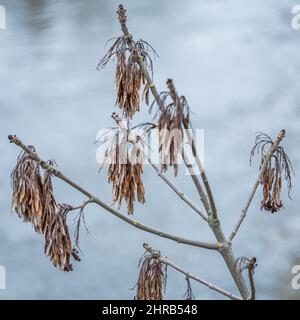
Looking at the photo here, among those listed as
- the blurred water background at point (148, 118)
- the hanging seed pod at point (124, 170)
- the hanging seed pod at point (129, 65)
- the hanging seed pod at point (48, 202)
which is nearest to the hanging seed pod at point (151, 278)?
the hanging seed pod at point (124, 170)

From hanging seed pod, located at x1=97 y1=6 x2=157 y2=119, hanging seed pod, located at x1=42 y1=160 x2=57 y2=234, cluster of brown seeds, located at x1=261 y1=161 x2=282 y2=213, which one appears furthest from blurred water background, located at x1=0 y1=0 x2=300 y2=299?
hanging seed pod, located at x1=42 y1=160 x2=57 y2=234

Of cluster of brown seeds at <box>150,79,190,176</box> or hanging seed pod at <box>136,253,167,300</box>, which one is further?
hanging seed pod at <box>136,253,167,300</box>

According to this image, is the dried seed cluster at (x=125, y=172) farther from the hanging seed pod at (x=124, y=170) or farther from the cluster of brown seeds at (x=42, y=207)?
the cluster of brown seeds at (x=42, y=207)

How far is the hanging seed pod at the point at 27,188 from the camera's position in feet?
4.10

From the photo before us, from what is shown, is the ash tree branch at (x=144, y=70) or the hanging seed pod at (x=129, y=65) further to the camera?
the hanging seed pod at (x=129, y=65)

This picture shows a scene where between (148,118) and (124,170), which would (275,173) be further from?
(148,118)

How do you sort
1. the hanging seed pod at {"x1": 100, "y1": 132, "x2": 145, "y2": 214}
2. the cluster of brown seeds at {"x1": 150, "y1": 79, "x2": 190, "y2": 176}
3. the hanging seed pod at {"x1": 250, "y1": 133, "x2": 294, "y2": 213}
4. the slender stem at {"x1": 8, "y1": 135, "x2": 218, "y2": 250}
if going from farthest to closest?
the hanging seed pod at {"x1": 250, "y1": 133, "x2": 294, "y2": 213}, the hanging seed pod at {"x1": 100, "y1": 132, "x2": 145, "y2": 214}, the slender stem at {"x1": 8, "y1": 135, "x2": 218, "y2": 250}, the cluster of brown seeds at {"x1": 150, "y1": 79, "x2": 190, "y2": 176}

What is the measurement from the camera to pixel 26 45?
29.2 feet

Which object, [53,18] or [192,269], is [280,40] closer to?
[53,18]

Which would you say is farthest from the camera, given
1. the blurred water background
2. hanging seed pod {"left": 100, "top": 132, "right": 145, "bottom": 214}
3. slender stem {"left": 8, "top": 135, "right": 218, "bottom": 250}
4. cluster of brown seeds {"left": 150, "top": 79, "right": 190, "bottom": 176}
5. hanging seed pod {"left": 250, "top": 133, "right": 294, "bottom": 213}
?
the blurred water background

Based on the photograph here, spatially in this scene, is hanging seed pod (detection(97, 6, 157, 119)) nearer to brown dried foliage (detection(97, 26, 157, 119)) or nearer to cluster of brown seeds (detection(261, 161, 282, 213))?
brown dried foliage (detection(97, 26, 157, 119))

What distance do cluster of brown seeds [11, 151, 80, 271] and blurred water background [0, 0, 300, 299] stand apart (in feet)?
14.4

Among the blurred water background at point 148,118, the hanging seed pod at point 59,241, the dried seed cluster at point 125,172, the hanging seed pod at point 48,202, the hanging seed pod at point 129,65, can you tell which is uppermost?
the blurred water background at point 148,118

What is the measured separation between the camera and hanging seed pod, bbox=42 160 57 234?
1260mm
